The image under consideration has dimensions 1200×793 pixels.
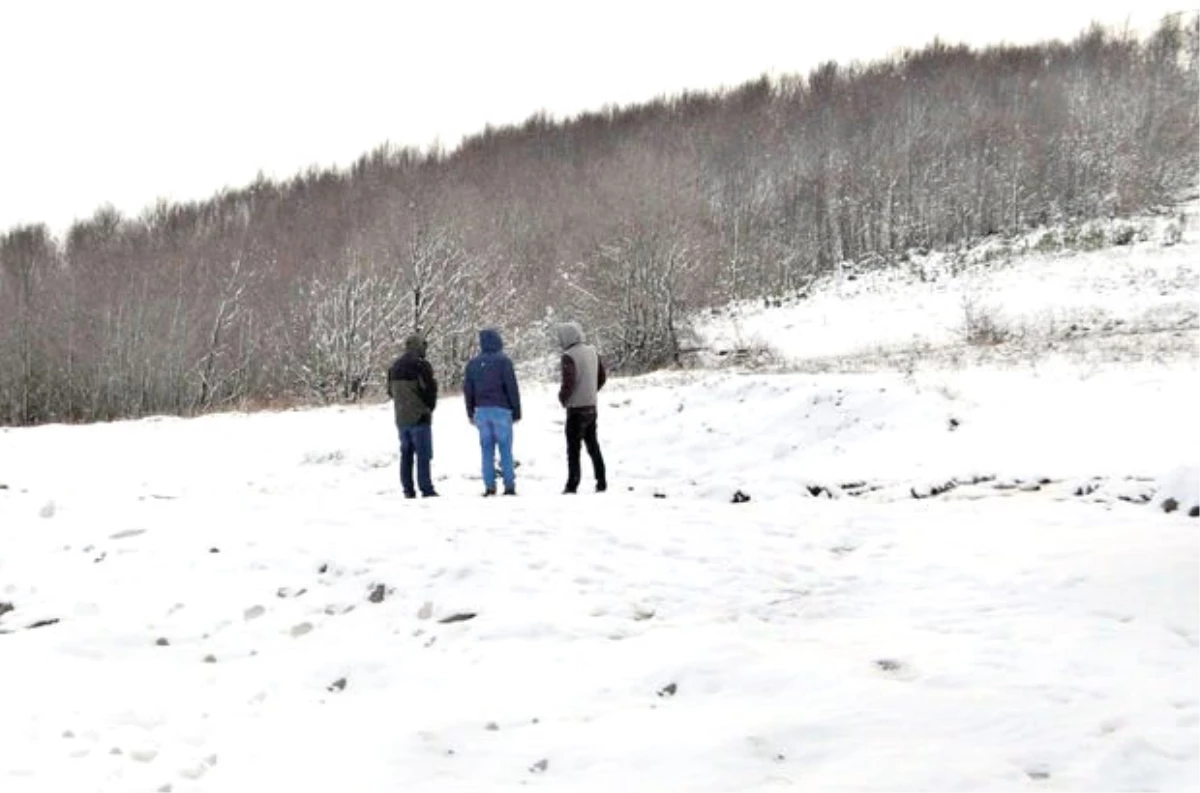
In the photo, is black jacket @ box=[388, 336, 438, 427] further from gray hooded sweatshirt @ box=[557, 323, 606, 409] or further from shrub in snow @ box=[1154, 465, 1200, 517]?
shrub in snow @ box=[1154, 465, 1200, 517]

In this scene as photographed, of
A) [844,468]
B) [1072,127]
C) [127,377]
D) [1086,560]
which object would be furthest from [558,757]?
[1072,127]

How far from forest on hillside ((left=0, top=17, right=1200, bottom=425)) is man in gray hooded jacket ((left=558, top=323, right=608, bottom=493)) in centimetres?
2209

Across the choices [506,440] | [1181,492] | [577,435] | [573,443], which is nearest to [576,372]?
[577,435]

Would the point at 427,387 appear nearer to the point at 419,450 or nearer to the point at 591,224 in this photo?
the point at 419,450

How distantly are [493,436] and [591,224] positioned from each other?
→ 91.9ft

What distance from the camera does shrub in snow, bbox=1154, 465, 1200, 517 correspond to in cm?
706

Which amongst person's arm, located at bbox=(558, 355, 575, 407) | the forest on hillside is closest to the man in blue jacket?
person's arm, located at bbox=(558, 355, 575, 407)

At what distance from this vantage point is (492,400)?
965cm

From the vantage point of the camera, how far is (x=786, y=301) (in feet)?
138

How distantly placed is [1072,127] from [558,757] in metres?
57.2

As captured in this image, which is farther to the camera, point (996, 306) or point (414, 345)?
point (996, 306)

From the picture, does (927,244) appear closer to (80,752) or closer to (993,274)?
(993,274)

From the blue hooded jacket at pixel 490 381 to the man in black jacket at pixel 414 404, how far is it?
0.81 m

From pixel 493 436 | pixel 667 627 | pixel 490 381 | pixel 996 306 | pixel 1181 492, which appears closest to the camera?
pixel 667 627
